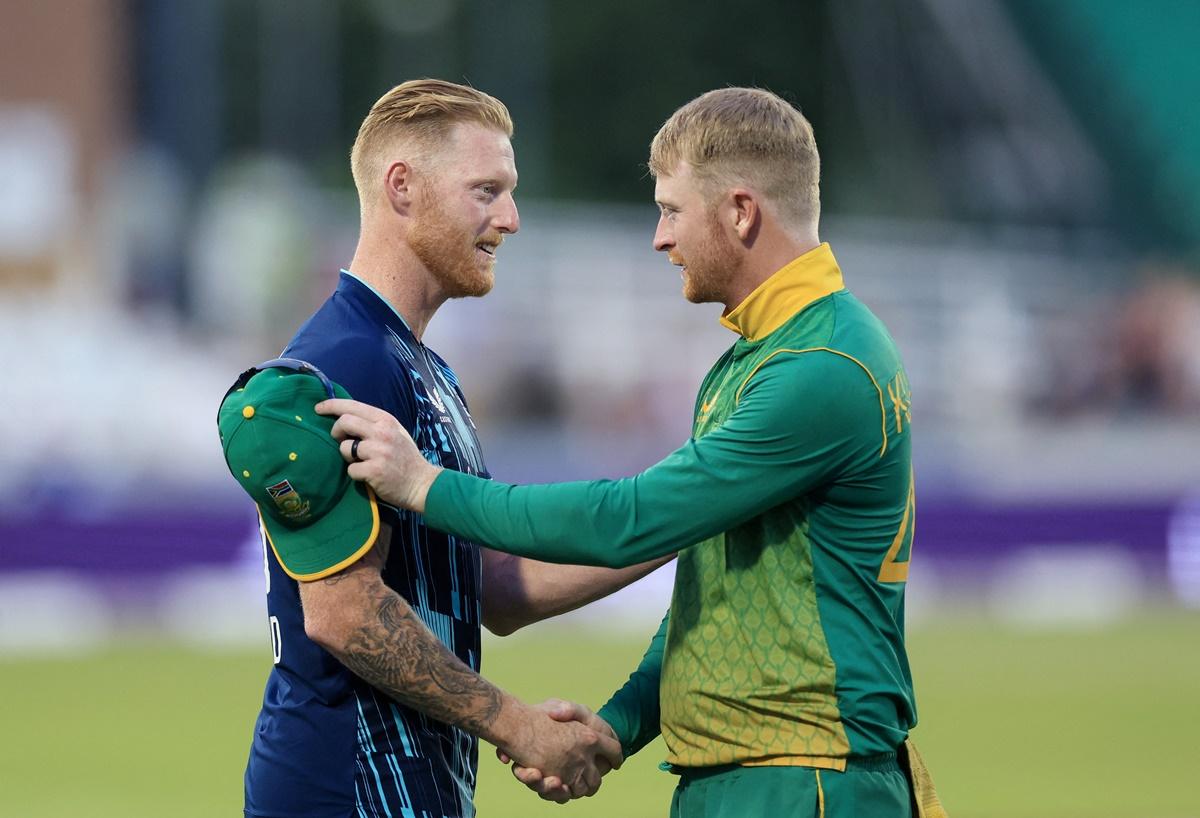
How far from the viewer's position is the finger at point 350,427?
3.81 m

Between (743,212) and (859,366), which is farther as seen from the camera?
(743,212)

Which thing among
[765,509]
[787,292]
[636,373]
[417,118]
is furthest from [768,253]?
[636,373]

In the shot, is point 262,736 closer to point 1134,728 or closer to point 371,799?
point 371,799

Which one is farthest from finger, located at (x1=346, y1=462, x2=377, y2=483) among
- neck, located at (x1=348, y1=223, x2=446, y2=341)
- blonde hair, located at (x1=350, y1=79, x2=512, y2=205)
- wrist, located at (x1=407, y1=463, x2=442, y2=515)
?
blonde hair, located at (x1=350, y1=79, x2=512, y2=205)

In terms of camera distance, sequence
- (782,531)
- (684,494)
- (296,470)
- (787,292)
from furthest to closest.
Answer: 1. (787,292)
2. (782,531)
3. (684,494)
4. (296,470)

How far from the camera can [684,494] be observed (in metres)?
3.87

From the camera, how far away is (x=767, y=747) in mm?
3926

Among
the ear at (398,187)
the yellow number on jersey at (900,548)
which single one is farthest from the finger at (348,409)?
the yellow number on jersey at (900,548)

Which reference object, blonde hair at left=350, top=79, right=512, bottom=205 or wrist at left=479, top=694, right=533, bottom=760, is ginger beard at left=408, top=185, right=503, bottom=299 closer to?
blonde hair at left=350, top=79, right=512, bottom=205

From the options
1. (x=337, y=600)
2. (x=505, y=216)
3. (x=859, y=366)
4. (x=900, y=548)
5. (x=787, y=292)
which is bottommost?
(x=337, y=600)

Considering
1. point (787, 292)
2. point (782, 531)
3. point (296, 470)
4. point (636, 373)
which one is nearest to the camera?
point (296, 470)

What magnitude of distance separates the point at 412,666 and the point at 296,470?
1.67ft

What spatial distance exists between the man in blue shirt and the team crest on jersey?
0.16m

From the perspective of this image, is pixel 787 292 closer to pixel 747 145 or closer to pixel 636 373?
pixel 747 145
